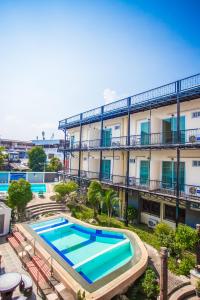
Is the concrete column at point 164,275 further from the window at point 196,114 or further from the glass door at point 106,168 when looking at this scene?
the glass door at point 106,168

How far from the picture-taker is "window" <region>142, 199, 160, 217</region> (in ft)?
51.5

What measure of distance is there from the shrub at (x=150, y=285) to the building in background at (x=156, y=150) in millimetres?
4770

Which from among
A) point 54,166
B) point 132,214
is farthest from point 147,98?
point 54,166

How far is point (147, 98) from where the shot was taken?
15.5 meters

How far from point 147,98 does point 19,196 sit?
13.0 m

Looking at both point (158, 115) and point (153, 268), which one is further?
point (158, 115)

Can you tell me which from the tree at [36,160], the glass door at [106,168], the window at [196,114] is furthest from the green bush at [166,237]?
the tree at [36,160]

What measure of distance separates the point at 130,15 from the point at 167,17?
201 centimetres

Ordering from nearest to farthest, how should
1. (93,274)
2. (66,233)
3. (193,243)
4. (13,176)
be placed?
(193,243), (93,274), (66,233), (13,176)

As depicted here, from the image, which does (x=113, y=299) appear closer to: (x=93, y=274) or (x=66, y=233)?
(x=93, y=274)

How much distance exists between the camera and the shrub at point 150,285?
7.78m

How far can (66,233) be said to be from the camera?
14352 millimetres

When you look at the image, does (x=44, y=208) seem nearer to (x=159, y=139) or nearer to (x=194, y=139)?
(x=159, y=139)

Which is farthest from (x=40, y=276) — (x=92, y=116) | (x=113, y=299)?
(x=92, y=116)
